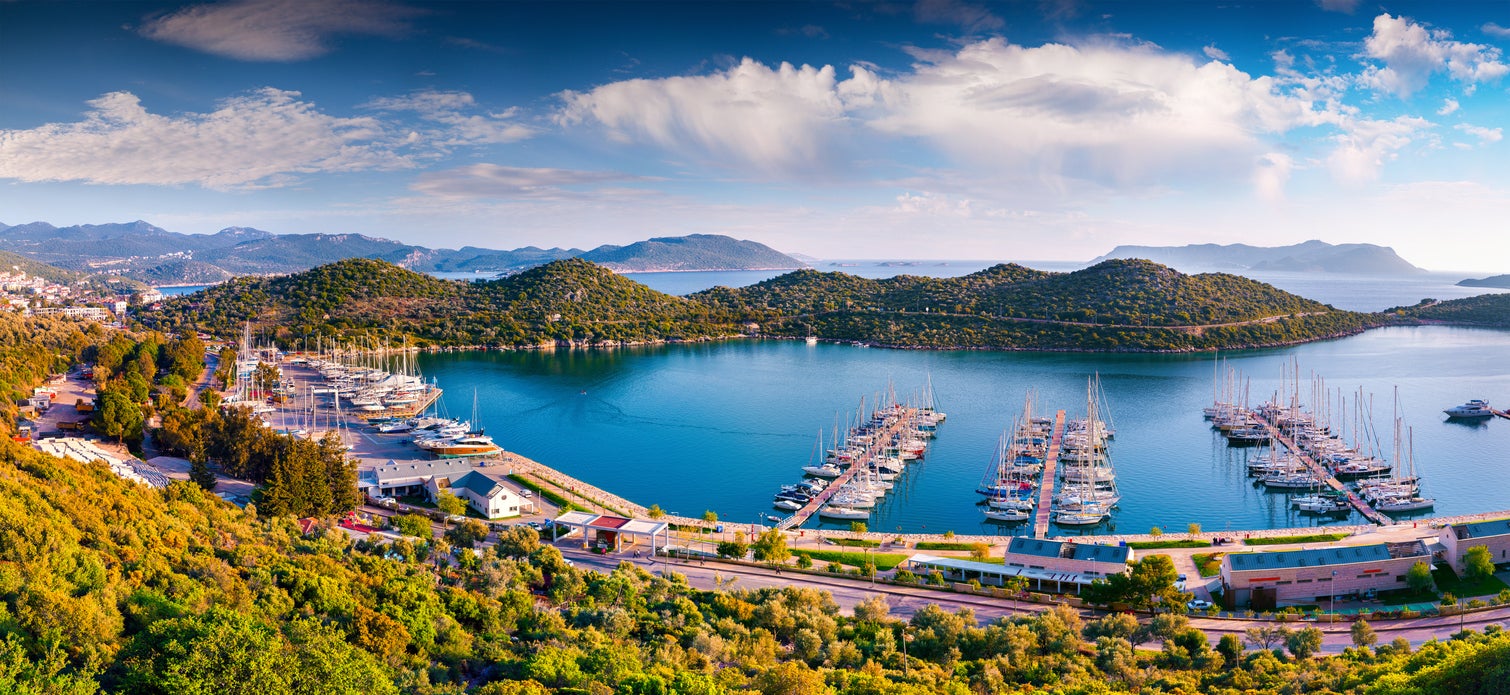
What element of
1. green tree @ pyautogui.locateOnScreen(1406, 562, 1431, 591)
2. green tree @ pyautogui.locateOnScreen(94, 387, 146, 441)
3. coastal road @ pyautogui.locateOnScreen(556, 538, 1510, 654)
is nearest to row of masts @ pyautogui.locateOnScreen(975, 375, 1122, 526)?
green tree @ pyautogui.locateOnScreen(1406, 562, 1431, 591)

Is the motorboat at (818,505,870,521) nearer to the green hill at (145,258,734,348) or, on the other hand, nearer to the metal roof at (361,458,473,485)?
the metal roof at (361,458,473,485)

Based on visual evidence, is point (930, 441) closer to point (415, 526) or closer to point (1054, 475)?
point (1054, 475)

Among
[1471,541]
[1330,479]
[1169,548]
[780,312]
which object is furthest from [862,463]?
[780,312]

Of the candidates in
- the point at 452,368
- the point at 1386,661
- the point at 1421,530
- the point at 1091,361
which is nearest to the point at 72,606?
the point at 1386,661

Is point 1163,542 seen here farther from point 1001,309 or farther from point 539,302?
point 539,302

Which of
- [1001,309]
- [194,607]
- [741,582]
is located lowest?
[741,582]
